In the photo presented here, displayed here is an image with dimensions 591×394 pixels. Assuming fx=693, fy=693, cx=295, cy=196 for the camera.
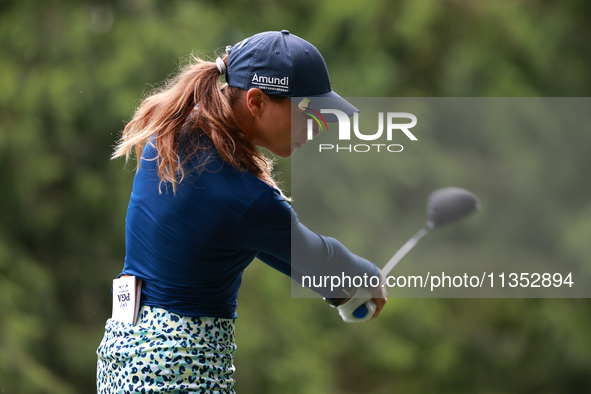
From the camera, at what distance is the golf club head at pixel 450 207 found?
2416 mm

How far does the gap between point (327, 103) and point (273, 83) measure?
168 millimetres

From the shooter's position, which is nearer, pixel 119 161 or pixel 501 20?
pixel 119 161

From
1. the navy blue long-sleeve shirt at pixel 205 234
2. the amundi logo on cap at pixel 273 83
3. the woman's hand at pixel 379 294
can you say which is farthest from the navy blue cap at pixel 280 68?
the woman's hand at pixel 379 294

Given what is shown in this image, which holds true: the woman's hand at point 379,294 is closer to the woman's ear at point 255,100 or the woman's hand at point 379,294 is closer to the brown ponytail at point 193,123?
the brown ponytail at point 193,123

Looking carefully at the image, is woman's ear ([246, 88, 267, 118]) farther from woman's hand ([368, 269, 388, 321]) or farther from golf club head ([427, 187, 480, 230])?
golf club head ([427, 187, 480, 230])

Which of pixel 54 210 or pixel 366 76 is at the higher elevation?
pixel 366 76

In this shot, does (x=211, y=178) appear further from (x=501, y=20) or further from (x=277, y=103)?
(x=501, y=20)

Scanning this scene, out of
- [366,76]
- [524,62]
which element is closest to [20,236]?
[366,76]

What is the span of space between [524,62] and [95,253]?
336 centimetres

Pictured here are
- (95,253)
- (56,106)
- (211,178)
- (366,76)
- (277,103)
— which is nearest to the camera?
(211,178)

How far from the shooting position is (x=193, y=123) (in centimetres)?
167

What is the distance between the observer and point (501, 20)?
5000 mm

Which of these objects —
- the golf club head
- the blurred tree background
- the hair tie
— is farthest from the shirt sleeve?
the blurred tree background

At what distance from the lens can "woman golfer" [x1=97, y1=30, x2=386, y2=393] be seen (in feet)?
5.20
